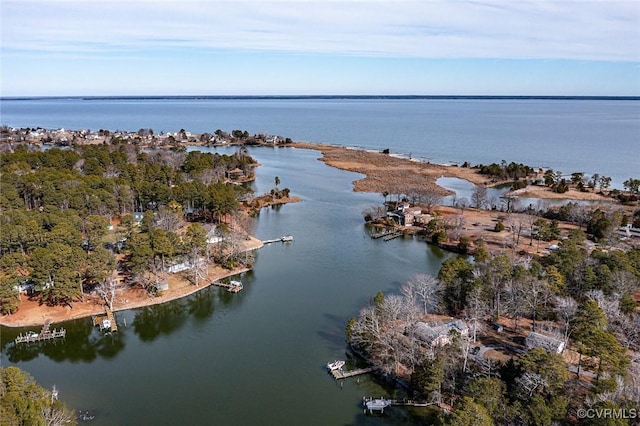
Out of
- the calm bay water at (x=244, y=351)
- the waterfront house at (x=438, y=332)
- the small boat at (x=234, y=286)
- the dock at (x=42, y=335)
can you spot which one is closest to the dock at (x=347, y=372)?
the calm bay water at (x=244, y=351)

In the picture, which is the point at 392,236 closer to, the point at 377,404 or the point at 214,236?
the point at 214,236

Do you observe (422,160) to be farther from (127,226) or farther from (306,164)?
(127,226)

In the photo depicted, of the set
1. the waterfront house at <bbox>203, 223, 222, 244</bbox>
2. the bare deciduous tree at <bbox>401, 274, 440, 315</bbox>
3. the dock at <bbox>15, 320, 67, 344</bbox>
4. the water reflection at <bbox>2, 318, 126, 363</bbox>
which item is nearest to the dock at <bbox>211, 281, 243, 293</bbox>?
the waterfront house at <bbox>203, 223, 222, 244</bbox>

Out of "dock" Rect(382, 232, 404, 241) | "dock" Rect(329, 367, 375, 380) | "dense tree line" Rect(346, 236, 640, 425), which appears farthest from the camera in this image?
"dock" Rect(382, 232, 404, 241)

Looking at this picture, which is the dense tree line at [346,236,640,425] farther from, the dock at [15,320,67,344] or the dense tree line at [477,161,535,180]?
the dense tree line at [477,161,535,180]

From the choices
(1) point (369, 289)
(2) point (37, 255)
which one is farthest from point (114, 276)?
(1) point (369, 289)

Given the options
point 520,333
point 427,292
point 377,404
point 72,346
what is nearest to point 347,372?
point 377,404
